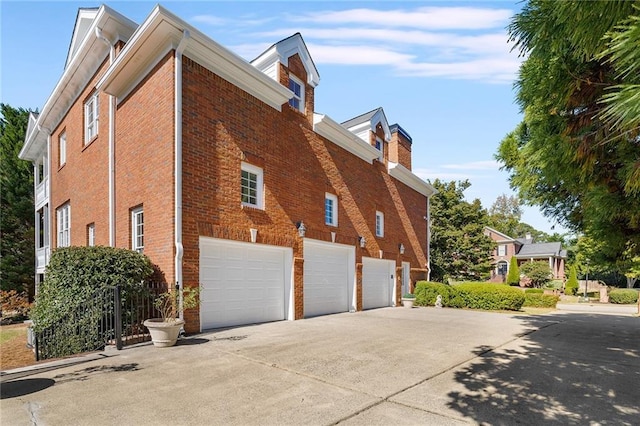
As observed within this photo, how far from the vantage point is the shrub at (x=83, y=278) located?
25.8 ft

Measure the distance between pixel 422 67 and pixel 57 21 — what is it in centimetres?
866

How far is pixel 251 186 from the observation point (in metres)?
11.4

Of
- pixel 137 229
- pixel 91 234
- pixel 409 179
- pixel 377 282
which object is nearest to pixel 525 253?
pixel 409 179

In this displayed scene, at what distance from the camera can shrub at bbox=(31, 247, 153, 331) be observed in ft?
25.8

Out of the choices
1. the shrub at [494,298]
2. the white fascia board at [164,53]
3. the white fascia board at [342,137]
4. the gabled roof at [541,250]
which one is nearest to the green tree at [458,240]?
the shrub at [494,298]

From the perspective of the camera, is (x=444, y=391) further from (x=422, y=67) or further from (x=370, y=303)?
(x=370, y=303)

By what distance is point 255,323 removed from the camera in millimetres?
11031

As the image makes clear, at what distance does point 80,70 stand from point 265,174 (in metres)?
8.42

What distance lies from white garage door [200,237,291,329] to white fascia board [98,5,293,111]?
4735 mm

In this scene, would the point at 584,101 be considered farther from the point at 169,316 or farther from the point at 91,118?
the point at 91,118

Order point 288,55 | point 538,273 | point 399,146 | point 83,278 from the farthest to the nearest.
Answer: point 538,273 < point 399,146 < point 288,55 < point 83,278

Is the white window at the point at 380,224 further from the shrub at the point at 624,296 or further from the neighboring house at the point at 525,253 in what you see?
the neighboring house at the point at 525,253

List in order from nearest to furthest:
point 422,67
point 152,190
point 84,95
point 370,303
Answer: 1. point 422,67
2. point 152,190
3. point 84,95
4. point 370,303

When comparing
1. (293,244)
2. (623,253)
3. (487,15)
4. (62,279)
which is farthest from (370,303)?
(487,15)
